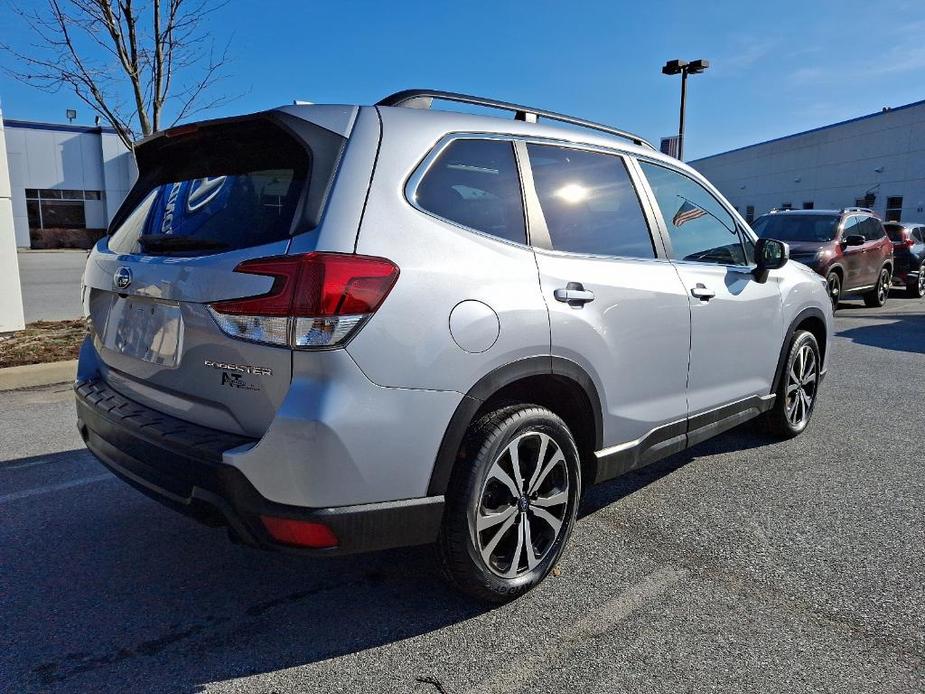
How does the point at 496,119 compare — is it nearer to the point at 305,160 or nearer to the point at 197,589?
the point at 305,160

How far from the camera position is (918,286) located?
16.9m

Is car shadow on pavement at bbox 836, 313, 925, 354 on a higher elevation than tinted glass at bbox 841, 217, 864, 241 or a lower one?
lower

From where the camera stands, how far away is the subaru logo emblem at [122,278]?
266cm

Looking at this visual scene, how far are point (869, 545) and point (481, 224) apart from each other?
7.91 feet

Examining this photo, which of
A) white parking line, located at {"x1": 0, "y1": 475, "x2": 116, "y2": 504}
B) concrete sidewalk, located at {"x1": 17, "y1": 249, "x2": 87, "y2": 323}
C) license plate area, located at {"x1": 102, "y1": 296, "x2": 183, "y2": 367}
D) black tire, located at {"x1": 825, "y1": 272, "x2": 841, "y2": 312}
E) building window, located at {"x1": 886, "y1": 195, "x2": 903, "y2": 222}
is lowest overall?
white parking line, located at {"x1": 0, "y1": 475, "x2": 116, "y2": 504}

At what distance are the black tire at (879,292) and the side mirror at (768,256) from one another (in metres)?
11.9

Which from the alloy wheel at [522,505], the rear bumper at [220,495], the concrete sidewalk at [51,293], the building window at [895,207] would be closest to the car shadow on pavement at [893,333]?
the alloy wheel at [522,505]

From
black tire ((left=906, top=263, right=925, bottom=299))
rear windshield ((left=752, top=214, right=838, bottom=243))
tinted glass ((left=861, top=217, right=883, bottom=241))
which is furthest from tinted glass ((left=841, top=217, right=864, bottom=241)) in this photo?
black tire ((left=906, top=263, right=925, bottom=299))

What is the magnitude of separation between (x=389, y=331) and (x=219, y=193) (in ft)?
3.24

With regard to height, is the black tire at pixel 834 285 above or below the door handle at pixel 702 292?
below

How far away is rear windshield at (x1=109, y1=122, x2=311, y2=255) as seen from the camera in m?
2.37

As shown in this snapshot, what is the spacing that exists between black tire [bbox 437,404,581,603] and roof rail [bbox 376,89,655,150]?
1267 millimetres

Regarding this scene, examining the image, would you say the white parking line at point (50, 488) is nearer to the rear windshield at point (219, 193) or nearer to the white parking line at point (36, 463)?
the white parking line at point (36, 463)

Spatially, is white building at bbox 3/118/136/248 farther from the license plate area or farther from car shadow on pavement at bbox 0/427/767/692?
the license plate area
